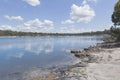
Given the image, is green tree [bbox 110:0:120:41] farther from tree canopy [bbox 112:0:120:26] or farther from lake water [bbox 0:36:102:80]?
lake water [bbox 0:36:102:80]

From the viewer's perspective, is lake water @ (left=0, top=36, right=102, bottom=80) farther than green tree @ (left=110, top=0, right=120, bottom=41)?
No

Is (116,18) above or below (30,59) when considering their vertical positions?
above

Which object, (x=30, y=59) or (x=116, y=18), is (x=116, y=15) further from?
(x=30, y=59)

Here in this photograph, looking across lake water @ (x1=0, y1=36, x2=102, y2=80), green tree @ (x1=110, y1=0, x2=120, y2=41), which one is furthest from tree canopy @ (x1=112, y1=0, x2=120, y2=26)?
lake water @ (x1=0, y1=36, x2=102, y2=80)

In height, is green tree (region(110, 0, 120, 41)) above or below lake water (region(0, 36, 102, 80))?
above

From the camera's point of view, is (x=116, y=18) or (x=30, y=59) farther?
(x=116, y=18)

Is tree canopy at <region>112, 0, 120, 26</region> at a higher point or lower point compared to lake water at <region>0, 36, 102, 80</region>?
higher

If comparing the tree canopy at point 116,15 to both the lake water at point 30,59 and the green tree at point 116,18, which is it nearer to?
the green tree at point 116,18

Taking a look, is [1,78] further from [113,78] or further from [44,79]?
[113,78]

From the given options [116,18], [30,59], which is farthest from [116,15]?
[30,59]

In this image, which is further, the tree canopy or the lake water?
the tree canopy

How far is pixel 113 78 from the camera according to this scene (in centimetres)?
1659

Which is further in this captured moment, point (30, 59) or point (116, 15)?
point (116, 15)

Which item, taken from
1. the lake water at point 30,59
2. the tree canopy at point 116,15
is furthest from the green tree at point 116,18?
the lake water at point 30,59
